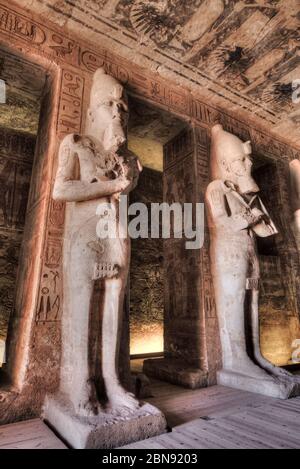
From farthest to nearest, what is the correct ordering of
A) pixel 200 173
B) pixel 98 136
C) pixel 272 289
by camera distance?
pixel 272 289
pixel 200 173
pixel 98 136

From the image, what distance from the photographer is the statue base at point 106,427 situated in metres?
1.77

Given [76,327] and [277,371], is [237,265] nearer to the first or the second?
[277,371]

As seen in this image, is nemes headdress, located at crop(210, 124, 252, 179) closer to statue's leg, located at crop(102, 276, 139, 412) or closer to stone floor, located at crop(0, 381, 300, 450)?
statue's leg, located at crop(102, 276, 139, 412)

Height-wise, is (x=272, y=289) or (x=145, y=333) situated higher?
(x=272, y=289)

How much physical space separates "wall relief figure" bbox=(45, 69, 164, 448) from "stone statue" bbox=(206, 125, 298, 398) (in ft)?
4.65

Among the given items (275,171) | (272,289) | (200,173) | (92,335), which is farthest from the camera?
(275,171)

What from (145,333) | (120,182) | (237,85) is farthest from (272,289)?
(120,182)

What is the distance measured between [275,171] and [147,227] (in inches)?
109

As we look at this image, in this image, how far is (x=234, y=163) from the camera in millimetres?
3752

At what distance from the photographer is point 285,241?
5051mm

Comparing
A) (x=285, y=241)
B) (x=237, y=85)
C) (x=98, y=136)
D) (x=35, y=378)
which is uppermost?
(x=237, y=85)

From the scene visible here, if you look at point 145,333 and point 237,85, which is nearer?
point 237,85

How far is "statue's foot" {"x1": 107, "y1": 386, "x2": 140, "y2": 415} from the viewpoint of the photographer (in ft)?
6.59
